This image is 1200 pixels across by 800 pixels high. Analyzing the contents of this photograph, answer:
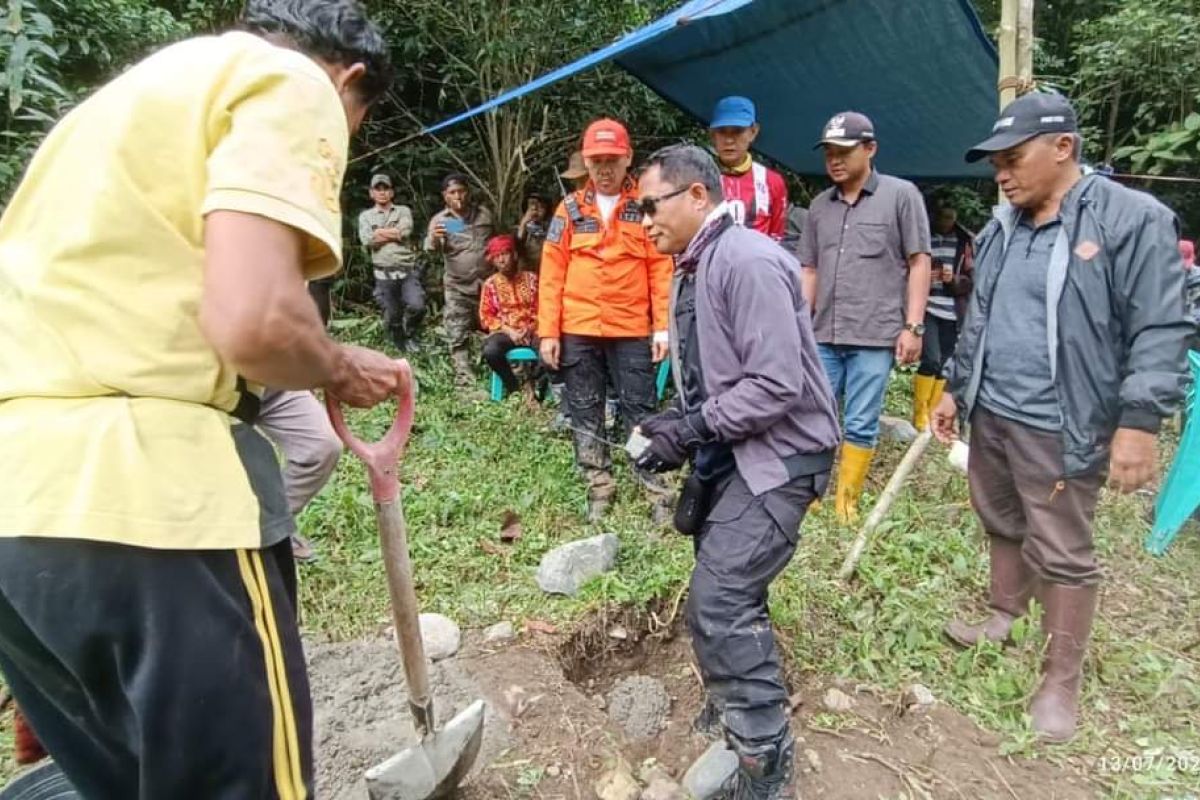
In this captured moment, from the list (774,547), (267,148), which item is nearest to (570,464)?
(774,547)

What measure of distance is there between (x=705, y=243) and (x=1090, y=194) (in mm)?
1228

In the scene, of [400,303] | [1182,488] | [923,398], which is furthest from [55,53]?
[923,398]

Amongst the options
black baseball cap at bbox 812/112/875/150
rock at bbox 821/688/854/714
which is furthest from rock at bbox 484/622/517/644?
black baseball cap at bbox 812/112/875/150

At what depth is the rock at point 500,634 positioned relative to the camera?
112 inches

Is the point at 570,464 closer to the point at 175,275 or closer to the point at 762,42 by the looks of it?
the point at 762,42

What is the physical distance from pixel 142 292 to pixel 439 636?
2.03 meters

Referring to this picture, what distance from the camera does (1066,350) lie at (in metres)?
2.38

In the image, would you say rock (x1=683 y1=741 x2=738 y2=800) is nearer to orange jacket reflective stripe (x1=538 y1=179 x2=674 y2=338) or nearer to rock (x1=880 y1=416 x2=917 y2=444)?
orange jacket reflective stripe (x1=538 y1=179 x2=674 y2=338)

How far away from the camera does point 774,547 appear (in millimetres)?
2094

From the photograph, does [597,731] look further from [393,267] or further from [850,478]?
[393,267]

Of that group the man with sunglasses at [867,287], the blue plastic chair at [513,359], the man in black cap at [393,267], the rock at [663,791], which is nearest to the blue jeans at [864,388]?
the man with sunglasses at [867,287]

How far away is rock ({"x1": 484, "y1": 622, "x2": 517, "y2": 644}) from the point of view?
112 inches

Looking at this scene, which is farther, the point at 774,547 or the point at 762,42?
the point at 762,42

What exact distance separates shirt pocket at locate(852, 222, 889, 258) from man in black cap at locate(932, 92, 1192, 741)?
1.07m
